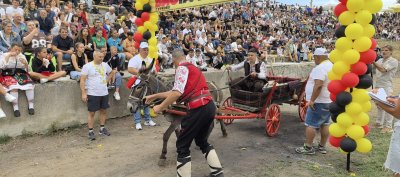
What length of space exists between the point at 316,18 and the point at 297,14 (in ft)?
10.1

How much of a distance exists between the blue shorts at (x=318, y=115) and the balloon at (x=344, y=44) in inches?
51.8

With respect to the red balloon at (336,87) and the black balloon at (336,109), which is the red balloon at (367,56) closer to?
the red balloon at (336,87)

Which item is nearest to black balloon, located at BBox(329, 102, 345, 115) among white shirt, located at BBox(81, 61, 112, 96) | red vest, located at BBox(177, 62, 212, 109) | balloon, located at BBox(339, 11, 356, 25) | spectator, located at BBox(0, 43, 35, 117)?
balloon, located at BBox(339, 11, 356, 25)

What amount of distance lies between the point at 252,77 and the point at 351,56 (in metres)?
3.06

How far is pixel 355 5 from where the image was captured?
527 centimetres

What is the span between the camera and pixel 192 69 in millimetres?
5086

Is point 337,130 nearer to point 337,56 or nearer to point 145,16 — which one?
point 337,56

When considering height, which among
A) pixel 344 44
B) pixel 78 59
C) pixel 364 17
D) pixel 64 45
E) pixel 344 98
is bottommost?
pixel 344 98

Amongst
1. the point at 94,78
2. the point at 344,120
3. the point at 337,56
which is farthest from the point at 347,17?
the point at 94,78

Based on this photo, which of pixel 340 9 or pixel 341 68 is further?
pixel 340 9

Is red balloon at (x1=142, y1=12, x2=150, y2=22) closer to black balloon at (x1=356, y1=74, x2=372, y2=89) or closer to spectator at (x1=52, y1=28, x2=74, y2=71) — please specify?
spectator at (x1=52, y1=28, x2=74, y2=71)

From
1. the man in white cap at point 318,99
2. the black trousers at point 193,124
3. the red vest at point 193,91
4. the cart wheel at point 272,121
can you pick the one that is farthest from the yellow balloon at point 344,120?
the cart wheel at point 272,121

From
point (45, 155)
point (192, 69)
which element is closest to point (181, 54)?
point (192, 69)

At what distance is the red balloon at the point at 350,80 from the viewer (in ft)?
17.3
